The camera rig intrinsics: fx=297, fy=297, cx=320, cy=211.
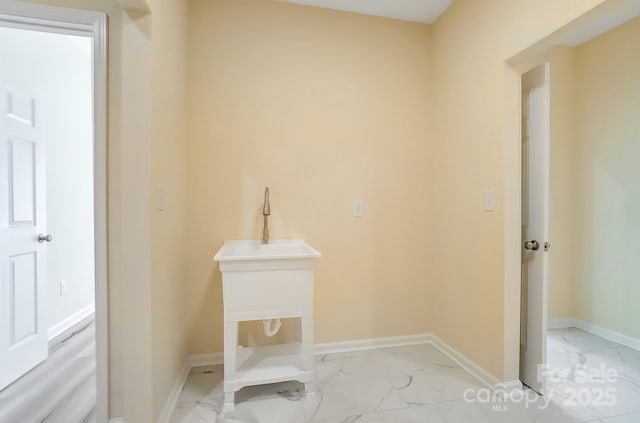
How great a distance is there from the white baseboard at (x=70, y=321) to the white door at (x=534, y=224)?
354cm

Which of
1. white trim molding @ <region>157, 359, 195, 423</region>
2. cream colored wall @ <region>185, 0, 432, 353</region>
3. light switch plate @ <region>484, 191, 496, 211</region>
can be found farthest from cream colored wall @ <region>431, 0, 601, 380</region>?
white trim molding @ <region>157, 359, 195, 423</region>

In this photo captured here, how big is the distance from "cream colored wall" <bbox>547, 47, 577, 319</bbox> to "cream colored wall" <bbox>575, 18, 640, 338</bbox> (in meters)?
0.05

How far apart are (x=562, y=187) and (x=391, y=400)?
249cm

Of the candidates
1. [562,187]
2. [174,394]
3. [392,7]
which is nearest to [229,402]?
[174,394]

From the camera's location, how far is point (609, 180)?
250cm

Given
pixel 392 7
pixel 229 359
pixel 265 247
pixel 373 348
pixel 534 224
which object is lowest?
pixel 373 348

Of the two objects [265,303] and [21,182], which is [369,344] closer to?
[265,303]

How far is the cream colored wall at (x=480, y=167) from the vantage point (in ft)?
5.63

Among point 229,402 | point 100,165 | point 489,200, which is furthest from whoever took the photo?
point 489,200

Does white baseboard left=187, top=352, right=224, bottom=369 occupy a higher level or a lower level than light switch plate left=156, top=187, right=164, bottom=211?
lower

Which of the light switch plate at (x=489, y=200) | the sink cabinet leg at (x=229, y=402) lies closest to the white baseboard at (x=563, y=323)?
the light switch plate at (x=489, y=200)

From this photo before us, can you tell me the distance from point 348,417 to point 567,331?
237cm

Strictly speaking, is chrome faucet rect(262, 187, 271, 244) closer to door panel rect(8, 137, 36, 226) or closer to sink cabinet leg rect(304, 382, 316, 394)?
sink cabinet leg rect(304, 382, 316, 394)

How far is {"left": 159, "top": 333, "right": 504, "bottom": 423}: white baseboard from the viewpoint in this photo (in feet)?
5.51
